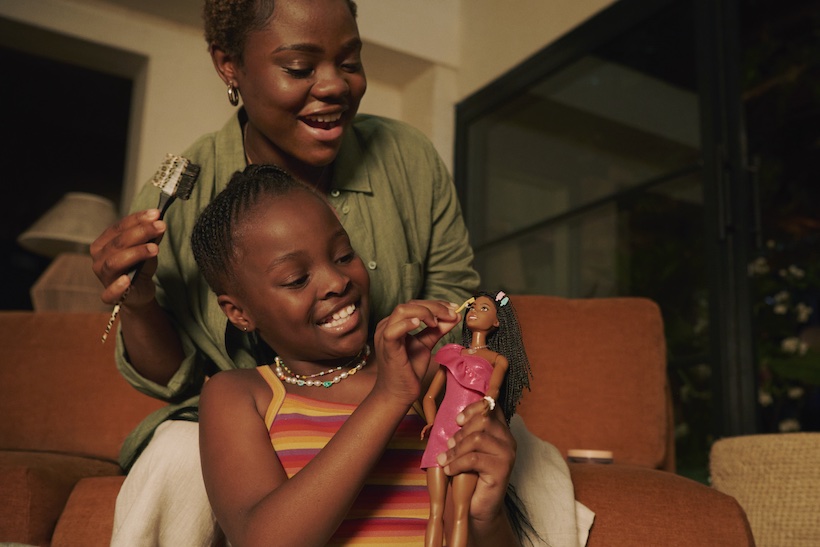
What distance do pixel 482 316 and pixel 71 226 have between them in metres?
3.10

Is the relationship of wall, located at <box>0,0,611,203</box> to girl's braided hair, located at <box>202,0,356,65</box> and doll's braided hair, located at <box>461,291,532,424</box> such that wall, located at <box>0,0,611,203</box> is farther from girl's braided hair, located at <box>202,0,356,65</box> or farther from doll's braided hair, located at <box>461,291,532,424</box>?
doll's braided hair, located at <box>461,291,532,424</box>

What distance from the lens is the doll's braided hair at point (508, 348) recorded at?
1.00m

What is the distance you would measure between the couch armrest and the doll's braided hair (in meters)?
0.42

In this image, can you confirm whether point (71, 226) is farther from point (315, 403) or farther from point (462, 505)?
point (462, 505)

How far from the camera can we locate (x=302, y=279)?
3.63ft

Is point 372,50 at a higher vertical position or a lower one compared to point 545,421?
higher

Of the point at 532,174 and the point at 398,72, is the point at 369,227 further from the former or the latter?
the point at 398,72

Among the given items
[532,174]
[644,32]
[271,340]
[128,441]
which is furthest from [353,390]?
[532,174]

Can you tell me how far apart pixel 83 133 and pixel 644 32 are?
15.3 ft

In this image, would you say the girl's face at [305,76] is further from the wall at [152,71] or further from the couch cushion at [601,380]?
the wall at [152,71]

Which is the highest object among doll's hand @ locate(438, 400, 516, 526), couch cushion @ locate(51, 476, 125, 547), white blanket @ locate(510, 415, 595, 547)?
doll's hand @ locate(438, 400, 516, 526)

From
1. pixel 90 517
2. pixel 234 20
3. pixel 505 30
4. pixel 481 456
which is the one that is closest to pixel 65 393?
pixel 90 517

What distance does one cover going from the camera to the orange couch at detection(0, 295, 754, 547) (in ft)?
4.36

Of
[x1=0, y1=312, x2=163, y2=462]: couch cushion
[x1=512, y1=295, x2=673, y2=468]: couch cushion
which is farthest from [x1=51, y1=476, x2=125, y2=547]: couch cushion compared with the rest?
[x1=512, y1=295, x2=673, y2=468]: couch cushion
